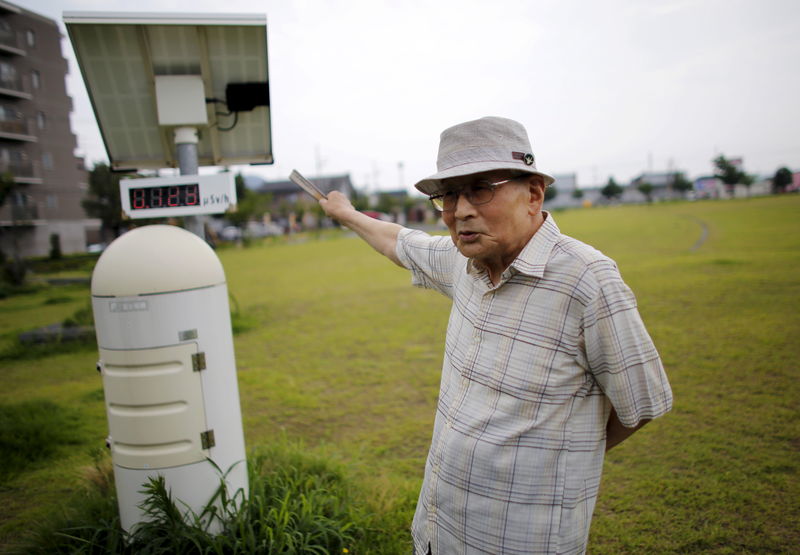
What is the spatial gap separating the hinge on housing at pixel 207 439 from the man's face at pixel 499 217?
5.84 feet

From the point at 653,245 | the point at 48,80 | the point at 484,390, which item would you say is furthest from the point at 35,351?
the point at 48,80

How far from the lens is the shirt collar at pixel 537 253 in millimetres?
1527

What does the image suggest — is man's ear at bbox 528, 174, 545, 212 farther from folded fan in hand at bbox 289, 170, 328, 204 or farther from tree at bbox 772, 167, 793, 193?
tree at bbox 772, 167, 793, 193

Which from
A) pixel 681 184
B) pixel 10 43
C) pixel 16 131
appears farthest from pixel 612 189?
pixel 10 43

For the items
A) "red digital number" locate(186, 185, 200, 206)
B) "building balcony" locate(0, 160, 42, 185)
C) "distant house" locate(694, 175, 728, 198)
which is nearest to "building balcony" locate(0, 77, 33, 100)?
"building balcony" locate(0, 160, 42, 185)

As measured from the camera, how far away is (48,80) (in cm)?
3309

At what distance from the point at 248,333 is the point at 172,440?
6.13 m

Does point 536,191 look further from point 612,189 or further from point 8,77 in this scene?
point 612,189

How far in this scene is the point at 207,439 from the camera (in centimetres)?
256

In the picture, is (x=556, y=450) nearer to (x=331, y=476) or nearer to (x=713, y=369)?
(x=331, y=476)

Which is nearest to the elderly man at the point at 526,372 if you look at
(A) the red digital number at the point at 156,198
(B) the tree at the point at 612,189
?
(A) the red digital number at the point at 156,198

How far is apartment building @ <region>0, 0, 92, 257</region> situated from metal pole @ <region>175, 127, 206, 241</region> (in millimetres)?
32538

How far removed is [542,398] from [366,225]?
1350 millimetres

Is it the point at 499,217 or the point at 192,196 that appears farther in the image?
the point at 192,196
